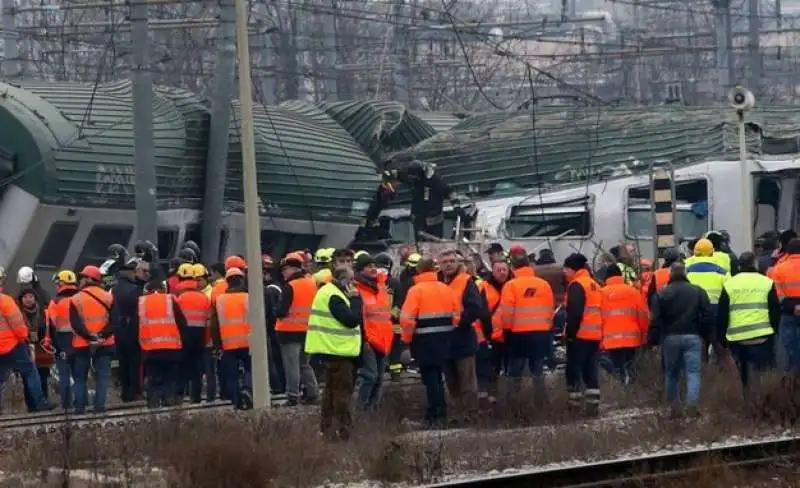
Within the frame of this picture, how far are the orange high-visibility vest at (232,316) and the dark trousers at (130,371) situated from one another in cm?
162

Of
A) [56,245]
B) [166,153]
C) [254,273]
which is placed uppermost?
[166,153]

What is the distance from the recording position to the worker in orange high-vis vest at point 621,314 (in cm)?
1780

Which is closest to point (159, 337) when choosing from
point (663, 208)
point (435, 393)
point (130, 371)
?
point (130, 371)

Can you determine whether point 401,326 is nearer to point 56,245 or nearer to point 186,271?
point 186,271

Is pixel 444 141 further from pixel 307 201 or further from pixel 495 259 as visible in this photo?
pixel 495 259

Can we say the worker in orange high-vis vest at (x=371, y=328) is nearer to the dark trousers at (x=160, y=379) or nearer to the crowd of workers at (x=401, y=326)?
the crowd of workers at (x=401, y=326)

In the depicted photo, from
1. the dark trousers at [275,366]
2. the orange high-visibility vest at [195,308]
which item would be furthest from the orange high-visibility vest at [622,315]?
the orange high-visibility vest at [195,308]

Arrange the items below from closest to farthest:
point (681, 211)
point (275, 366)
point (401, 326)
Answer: point (401, 326)
point (275, 366)
point (681, 211)

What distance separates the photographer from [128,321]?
2003cm

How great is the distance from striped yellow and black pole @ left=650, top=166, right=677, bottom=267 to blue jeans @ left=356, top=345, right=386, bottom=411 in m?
10.1

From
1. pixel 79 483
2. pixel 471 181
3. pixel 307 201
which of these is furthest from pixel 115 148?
pixel 79 483

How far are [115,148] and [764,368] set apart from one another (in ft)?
46.6

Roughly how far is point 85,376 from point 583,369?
19.1ft

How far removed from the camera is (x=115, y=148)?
28719 mm
